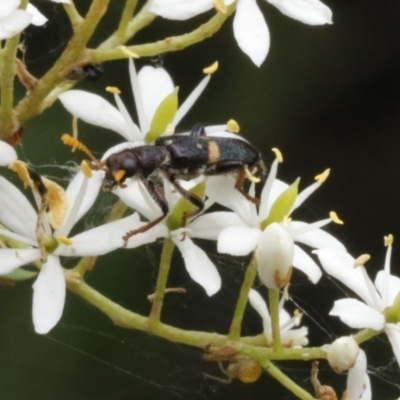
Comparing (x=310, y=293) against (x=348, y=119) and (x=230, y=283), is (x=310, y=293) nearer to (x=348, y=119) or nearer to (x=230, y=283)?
(x=230, y=283)

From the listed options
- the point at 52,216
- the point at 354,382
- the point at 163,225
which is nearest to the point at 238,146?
the point at 163,225

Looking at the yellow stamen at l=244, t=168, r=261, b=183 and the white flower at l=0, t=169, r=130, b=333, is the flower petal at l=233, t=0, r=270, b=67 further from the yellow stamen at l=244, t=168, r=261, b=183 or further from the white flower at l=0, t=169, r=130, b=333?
the white flower at l=0, t=169, r=130, b=333

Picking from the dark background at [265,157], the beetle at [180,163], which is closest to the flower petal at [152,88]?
the beetle at [180,163]

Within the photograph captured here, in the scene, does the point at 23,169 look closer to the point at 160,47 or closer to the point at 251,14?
the point at 160,47

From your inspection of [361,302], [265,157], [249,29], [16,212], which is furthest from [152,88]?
[265,157]

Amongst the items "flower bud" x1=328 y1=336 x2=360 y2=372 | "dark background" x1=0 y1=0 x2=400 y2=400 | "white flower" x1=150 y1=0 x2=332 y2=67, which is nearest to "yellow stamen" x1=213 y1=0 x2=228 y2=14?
"white flower" x1=150 y1=0 x2=332 y2=67

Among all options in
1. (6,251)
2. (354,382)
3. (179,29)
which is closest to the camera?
(6,251)
